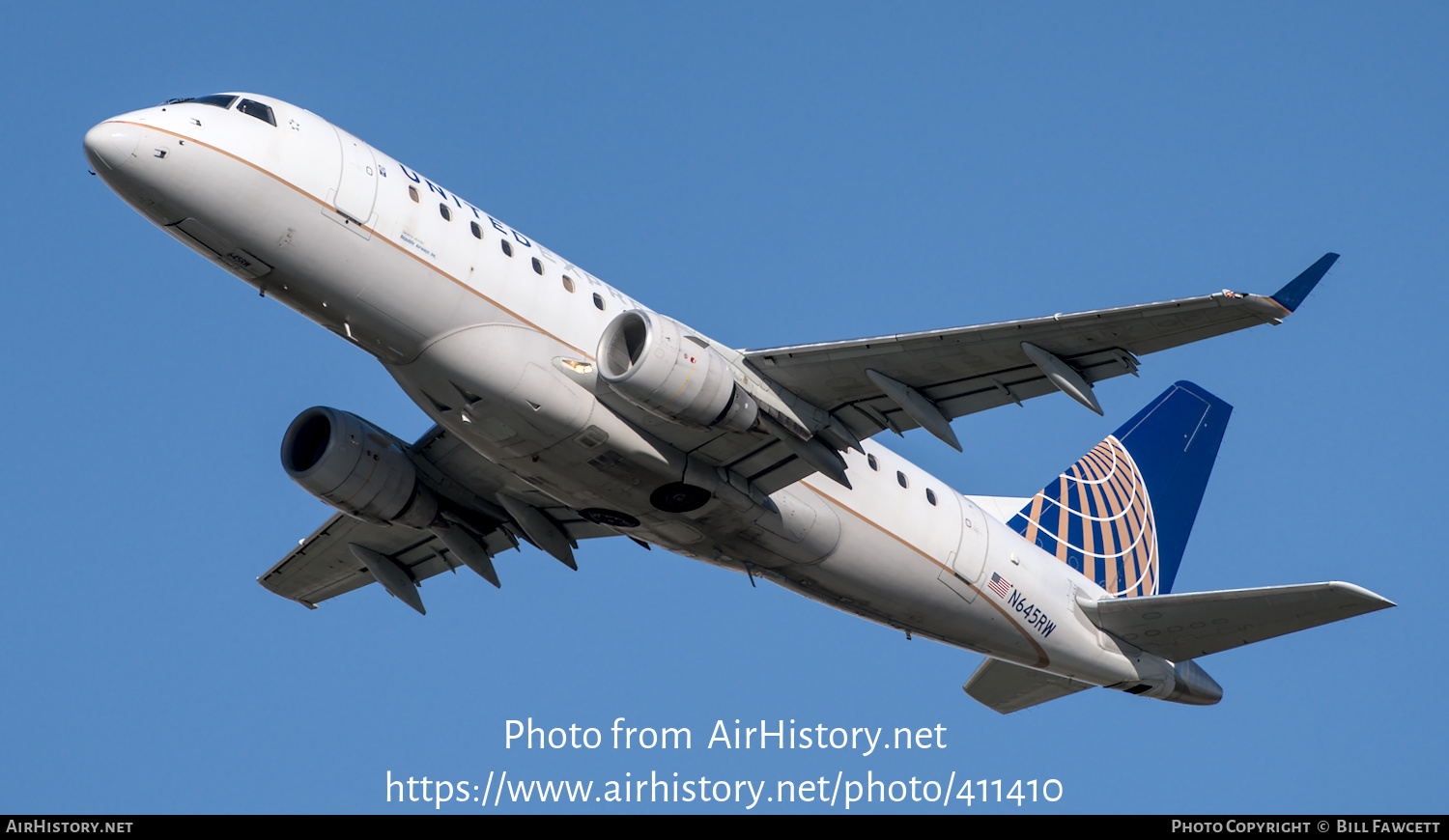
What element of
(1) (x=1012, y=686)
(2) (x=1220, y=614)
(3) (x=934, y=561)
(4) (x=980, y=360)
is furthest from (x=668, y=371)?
(1) (x=1012, y=686)

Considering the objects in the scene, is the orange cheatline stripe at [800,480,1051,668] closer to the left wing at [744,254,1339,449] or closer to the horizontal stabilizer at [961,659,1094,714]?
the left wing at [744,254,1339,449]

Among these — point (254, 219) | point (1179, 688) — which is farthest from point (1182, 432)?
point (254, 219)

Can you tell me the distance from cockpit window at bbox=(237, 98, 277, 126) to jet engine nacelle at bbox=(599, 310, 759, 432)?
5569 millimetres

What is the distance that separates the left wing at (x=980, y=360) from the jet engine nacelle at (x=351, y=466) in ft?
Answer: 22.4

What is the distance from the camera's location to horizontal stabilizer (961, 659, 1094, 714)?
27216 mm

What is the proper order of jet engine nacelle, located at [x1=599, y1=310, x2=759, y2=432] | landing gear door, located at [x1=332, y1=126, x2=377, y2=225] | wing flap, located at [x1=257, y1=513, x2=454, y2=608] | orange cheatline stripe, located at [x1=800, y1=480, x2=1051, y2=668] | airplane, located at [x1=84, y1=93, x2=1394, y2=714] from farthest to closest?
wing flap, located at [x1=257, y1=513, x2=454, y2=608]
orange cheatline stripe, located at [x1=800, y1=480, x2=1051, y2=668]
landing gear door, located at [x1=332, y1=126, x2=377, y2=225]
jet engine nacelle, located at [x1=599, y1=310, x2=759, y2=432]
airplane, located at [x1=84, y1=93, x2=1394, y2=714]

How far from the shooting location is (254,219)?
1898 cm

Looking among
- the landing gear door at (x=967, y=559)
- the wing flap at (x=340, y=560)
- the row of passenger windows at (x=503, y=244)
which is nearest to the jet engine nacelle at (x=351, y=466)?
the wing flap at (x=340, y=560)

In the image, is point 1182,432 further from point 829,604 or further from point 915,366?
point 915,366

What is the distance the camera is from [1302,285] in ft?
55.8

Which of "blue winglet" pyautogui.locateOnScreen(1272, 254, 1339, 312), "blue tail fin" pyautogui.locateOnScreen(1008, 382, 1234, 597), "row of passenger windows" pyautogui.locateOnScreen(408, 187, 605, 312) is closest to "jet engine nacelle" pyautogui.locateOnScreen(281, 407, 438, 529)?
"row of passenger windows" pyautogui.locateOnScreen(408, 187, 605, 312)

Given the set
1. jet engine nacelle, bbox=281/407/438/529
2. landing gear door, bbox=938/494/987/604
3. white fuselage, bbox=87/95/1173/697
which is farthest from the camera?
landing gear door, bbox=938/494/987/604

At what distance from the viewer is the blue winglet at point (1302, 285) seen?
16797 mm

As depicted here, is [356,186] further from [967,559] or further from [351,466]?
[967,559]
